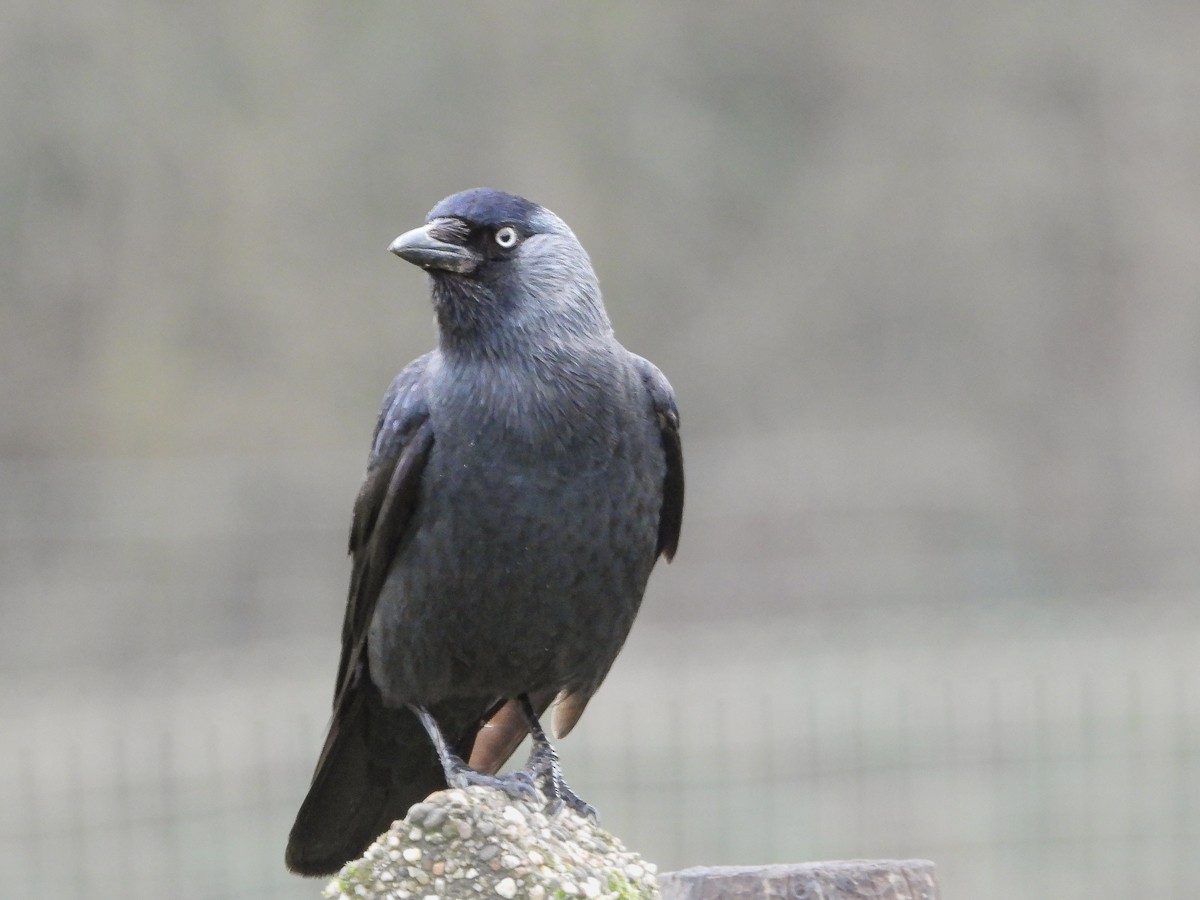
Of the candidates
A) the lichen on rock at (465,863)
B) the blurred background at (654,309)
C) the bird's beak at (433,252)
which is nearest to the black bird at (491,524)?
the bird's beak at (433,252)

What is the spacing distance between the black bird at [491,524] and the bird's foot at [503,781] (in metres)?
0.01

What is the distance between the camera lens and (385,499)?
15.0 feet

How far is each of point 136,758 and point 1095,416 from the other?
42.1 feet

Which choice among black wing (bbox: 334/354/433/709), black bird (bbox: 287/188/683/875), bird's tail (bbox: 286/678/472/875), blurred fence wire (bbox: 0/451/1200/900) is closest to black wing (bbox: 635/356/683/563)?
black bird (bbox: 287/188/683/875)

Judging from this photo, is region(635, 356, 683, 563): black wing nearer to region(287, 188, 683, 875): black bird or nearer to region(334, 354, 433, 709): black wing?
region(287, 188, 683, 875): black bird

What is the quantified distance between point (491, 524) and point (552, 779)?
681mm

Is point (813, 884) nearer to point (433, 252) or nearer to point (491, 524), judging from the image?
point (491, 524)

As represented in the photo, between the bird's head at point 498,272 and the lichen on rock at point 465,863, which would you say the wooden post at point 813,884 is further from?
the bird's head at point 498,272

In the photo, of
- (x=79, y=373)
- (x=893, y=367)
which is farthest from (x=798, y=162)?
(x=79, y=373)

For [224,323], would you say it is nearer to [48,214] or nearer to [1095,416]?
[48,214]

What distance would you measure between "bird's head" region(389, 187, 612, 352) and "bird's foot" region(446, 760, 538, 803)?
1.10 m

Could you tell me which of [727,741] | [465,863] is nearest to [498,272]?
[465,863]

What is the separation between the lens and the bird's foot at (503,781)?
3.96 m

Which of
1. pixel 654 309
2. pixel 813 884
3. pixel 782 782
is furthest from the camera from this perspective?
pixel 654 309
